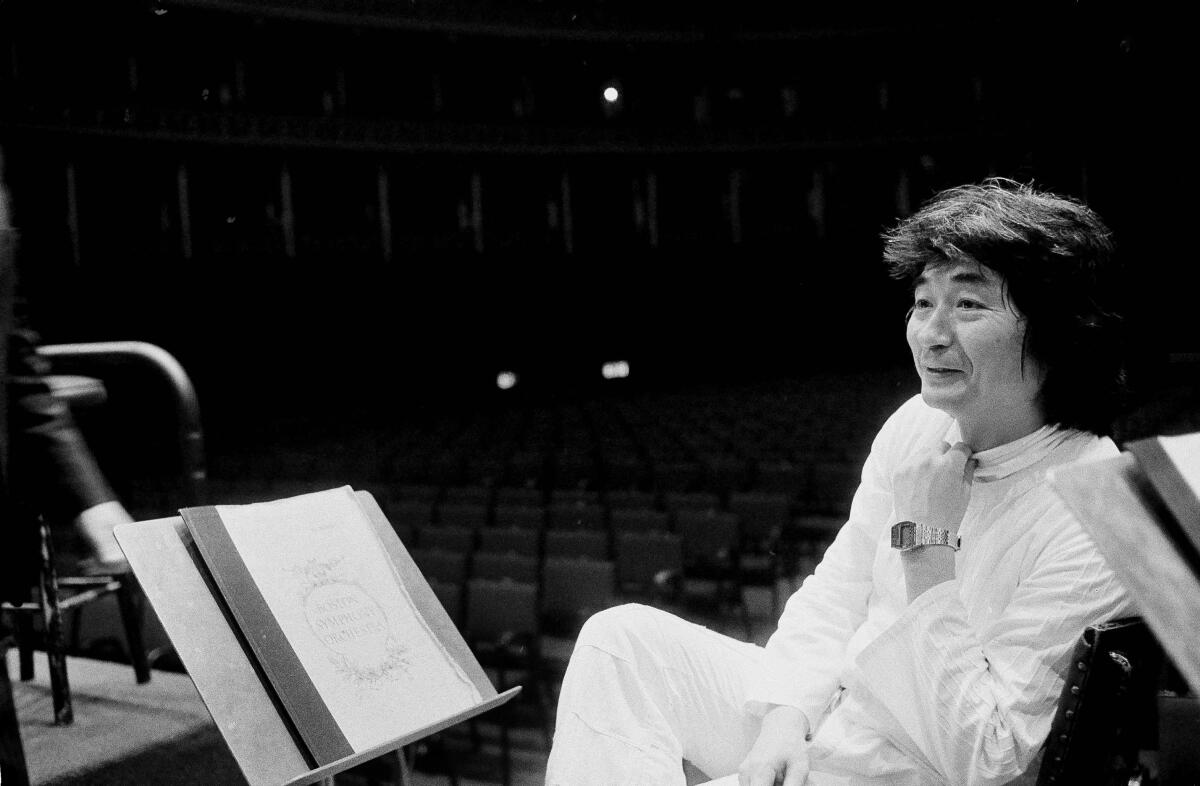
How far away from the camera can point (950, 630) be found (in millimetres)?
1134

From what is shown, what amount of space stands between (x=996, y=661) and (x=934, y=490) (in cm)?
21

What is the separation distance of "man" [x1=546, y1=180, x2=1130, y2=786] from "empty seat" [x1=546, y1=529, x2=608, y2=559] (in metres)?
3.11

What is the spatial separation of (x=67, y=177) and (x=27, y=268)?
1.71 m

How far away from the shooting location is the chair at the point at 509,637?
11.3 ft

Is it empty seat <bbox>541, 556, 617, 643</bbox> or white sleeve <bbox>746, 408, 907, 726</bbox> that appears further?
empty seat <bbox>541, 556, 617, 643</bbox>

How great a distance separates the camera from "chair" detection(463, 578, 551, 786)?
3445 millimetres

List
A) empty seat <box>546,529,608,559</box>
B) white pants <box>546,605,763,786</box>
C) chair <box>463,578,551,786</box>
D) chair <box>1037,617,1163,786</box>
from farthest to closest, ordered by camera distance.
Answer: empty seat <box>546,529,608,559</box>
chair <box>463,578,551,786</box>
white pants <box>546,605,763,786</box>
chair <box>1037,617,1163,786</box>

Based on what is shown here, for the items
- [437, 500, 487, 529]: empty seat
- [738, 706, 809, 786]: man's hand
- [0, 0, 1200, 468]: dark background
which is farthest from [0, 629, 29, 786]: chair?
[0, 0, 1200, 468]: dark background

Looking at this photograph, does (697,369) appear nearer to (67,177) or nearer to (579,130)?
(579,130)

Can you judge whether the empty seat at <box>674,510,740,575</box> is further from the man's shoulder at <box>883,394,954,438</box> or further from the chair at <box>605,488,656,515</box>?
the man's shoulder at <box>883,394,954,438</box>

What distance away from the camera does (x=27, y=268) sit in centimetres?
991

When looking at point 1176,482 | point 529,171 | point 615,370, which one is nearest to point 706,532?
point 1176,482

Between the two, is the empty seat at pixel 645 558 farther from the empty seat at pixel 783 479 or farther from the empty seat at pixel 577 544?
the empty seat at pixel 783 479

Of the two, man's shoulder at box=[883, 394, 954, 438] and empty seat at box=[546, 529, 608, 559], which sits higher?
man's shoulder at box=[883, 394, 954, 438]
